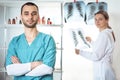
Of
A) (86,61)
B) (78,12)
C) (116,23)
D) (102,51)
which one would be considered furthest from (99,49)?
(78,12)

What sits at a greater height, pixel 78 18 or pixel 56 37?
pixel 78 18

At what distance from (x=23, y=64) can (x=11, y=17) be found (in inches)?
19.3

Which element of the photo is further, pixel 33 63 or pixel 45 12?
pixel 45 12

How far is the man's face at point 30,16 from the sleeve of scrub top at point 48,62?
21 centimetres

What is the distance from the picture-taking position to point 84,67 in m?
2.13

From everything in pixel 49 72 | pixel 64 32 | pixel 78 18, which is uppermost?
pixel 78 18

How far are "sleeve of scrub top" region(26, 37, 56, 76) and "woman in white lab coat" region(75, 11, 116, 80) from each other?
292mm

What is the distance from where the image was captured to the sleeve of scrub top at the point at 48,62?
201cm

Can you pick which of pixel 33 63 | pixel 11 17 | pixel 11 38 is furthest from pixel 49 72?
pixel 11 17

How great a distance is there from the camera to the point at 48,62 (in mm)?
2035

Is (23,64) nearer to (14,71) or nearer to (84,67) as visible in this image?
(14,71)

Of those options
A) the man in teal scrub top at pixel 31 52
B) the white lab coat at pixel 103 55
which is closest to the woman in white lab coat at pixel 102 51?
the white lab coat at pixel 103 55

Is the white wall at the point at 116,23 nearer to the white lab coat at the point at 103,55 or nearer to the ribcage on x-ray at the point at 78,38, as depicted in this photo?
the white lab coat at the point at 103,55

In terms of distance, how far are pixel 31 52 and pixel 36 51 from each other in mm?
49
